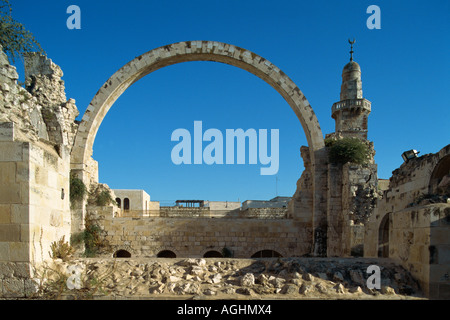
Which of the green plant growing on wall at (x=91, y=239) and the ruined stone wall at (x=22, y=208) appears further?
the green plant growing on wall at (x=91, y=239)

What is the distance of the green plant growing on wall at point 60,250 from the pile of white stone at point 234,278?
118 millimetres

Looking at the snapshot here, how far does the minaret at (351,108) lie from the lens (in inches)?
894

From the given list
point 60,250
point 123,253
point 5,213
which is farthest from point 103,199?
point 5,213

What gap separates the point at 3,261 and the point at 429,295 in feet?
19.5

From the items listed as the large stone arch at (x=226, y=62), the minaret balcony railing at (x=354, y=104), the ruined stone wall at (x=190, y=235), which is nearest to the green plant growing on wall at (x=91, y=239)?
the ruined stone wall at (x=190, y=235)

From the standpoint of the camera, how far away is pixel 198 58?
13.2 m

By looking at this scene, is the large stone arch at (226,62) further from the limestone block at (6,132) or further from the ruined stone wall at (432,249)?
the limestone block at (6,132)

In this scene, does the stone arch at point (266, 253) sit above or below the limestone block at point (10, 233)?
below

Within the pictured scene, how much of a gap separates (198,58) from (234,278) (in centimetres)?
997

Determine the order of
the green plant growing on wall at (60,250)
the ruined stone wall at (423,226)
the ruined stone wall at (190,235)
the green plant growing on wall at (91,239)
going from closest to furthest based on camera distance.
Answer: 1. the ruined stone wall at (423,226)
2. the green plant growing on wall at (60,250)
3. the green plant growing on wall at (91,239)
4. the ruined stone wall at (190,235)

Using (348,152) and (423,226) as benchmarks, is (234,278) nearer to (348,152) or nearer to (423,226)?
(423,226)

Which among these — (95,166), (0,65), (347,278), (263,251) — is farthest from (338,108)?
(0,65)

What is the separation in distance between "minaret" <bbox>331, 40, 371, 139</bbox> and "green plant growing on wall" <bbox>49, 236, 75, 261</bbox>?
20334 mm

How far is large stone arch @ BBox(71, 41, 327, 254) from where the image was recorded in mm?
12078
